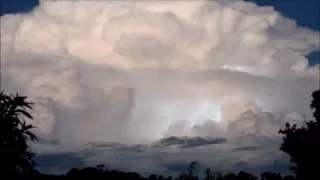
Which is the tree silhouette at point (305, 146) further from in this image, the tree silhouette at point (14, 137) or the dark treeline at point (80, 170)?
the tree silhouette at point (14, 137)

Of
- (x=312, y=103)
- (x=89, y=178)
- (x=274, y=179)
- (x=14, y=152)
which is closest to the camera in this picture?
(x=14, y=152)

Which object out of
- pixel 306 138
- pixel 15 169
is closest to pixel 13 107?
pixel 15 169

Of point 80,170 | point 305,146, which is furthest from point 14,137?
point 80,170

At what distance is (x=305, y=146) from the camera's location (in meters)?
60.0

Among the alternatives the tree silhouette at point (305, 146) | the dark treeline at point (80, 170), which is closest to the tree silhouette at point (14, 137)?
the dark treeline at point (80, 170)

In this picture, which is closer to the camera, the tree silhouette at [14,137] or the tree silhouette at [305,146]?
the tree silhouette at [14,137]

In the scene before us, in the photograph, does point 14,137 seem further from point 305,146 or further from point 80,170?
point 80,170

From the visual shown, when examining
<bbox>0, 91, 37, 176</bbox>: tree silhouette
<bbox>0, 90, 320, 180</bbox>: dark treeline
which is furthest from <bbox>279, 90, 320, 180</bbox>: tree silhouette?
<bbox>0, 91, 37, 176</bbox>: tree silhouette

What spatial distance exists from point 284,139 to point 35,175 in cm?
2774

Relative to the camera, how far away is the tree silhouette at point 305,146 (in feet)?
196

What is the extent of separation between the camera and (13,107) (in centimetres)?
4381

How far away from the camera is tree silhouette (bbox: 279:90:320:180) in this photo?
5988 cm

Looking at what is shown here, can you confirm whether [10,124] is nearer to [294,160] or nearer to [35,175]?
[35,175]

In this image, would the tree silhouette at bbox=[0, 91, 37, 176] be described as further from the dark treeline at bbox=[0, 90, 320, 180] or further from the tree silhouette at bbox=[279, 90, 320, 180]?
the tree silhouette at bbox=[279, 90, 320, 180]
